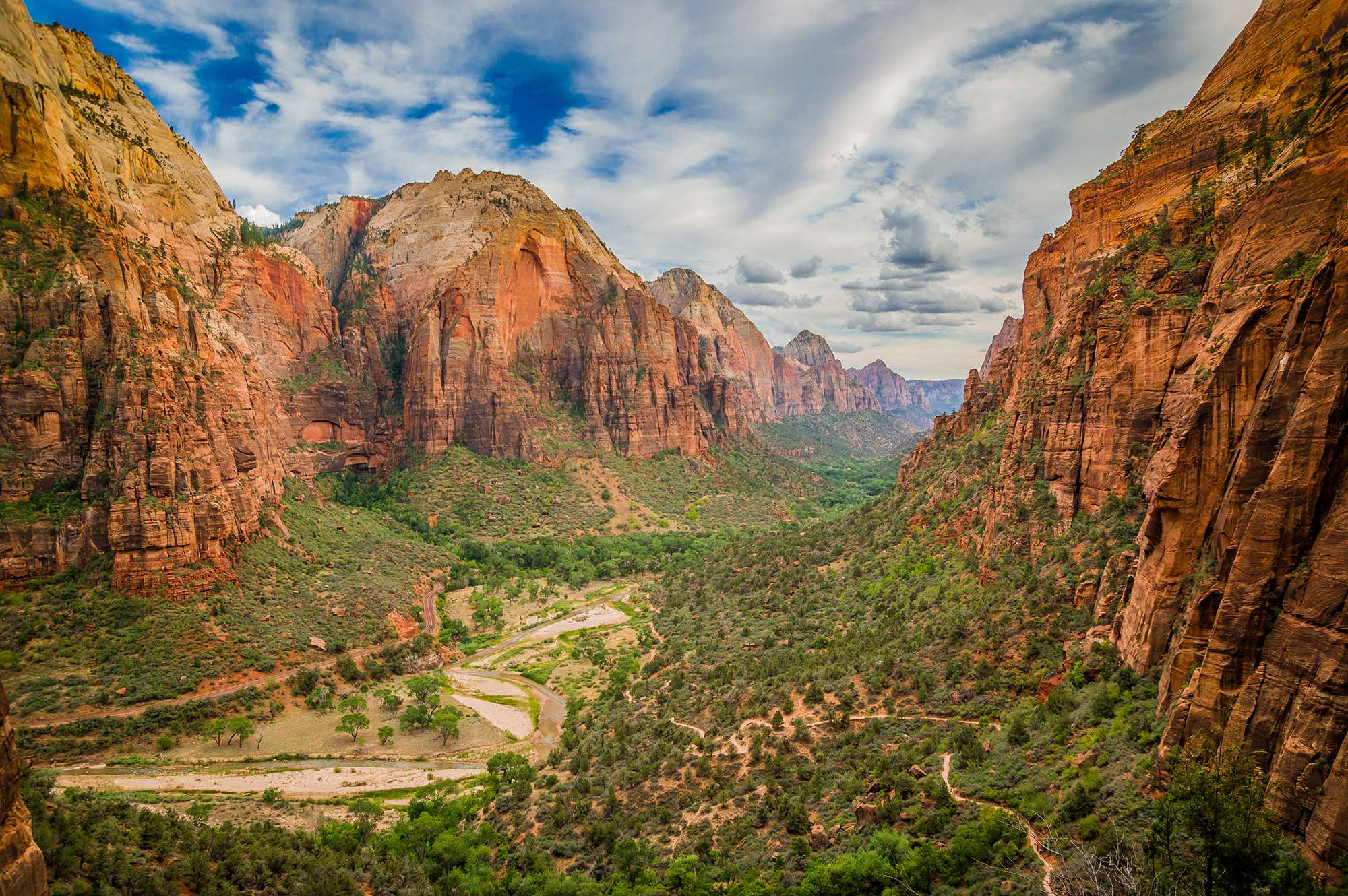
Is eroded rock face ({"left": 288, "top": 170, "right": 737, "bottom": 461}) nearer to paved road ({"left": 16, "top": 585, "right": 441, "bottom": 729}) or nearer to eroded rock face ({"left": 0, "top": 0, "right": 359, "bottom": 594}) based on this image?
eroded rock face ({"left": 0, "top": 0, "right": 359, "bottom": 594})

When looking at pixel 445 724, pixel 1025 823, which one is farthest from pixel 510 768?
pixel 1025 823

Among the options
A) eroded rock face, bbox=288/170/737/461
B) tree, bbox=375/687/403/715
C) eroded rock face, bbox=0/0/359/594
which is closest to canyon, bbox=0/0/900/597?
eroded rock face, bbox=0/0/359/594

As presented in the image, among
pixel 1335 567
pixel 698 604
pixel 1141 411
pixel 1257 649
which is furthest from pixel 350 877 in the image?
pixel 698 604

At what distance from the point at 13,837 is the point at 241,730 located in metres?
44.2

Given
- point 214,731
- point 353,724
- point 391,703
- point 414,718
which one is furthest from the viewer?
point 391,703

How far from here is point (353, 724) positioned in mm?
52750

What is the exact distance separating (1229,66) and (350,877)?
6676cm

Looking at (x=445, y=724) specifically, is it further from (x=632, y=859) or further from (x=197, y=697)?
(x=632, y=859)

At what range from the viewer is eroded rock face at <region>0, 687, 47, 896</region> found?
11.9 meters

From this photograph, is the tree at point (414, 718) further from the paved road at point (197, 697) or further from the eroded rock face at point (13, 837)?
the eroded rock face at point (13, 837)

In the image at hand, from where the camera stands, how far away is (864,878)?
75.9 ft

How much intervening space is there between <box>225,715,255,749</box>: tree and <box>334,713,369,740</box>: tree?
256 inches

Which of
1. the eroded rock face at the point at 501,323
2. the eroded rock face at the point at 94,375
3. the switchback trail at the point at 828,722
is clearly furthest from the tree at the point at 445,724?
the eroded rock face at the point at 501,323

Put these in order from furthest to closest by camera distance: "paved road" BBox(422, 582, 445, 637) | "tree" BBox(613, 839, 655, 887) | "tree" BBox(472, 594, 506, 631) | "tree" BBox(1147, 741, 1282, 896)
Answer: "tree" BBox(472, 594, 506, 631) → "paved road" BBox(422, 582, 445, 637) → "tree" BBox(613, 839, 655, 887) → "tree" BBox(1147, 741, 1282, 896)
